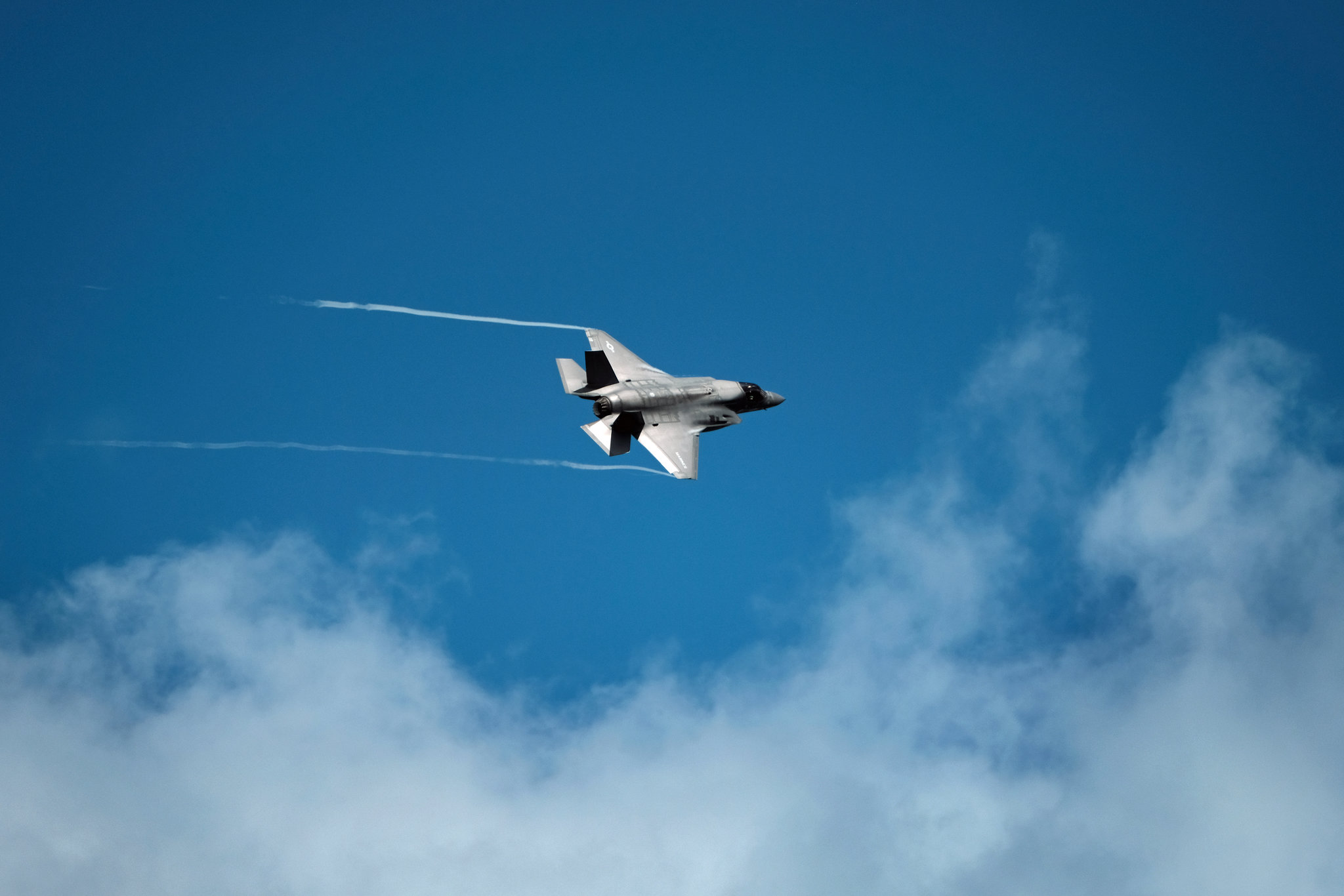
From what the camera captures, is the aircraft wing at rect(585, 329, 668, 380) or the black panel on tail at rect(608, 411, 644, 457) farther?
the aircraft wing at rect(585, 329, 668, 380)

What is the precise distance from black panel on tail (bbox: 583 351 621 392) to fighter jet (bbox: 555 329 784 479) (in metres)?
0.04

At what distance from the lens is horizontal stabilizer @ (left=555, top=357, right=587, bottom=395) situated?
69625mm

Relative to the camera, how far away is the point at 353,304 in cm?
6538

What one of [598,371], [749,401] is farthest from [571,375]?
[749,401]

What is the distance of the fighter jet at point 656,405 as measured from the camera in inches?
2621

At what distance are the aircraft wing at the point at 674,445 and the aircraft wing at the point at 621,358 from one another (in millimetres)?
5712

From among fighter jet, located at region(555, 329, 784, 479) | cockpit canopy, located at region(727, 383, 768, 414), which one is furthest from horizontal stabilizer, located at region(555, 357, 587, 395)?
cockpit canopy, located at region(727, 383, 768, 414)

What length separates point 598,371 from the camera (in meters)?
68.8

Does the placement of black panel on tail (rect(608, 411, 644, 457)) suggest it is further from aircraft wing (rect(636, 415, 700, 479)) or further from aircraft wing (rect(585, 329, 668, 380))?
aircraft wing (rect(585, 329, 668, 380))

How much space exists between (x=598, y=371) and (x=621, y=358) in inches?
253

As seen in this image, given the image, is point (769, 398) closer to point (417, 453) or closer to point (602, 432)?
point (602, 432)

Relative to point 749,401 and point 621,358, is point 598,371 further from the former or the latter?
point 749,401

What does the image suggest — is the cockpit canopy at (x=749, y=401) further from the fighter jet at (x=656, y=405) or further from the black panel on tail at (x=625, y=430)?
the black panel on tail at (x=625, y=430)

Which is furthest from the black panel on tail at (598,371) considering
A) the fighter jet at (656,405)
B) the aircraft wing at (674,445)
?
the aircraft wing at (674,445)
